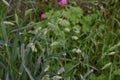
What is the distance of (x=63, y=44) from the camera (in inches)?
98.7

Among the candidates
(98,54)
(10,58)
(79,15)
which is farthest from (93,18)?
(10,58)

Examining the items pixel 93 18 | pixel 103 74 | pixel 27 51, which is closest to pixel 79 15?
Answer: pixel 93 18

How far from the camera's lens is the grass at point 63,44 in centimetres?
242

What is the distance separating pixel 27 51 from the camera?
2.42 metres

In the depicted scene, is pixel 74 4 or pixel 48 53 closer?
pixel 48 53

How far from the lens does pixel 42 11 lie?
→ 11.4 ft

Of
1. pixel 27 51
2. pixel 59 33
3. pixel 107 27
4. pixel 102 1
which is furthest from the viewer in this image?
pixel 102 1

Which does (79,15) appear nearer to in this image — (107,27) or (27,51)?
(107,27)

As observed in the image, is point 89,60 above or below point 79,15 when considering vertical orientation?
below

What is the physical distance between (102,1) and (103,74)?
75 cm

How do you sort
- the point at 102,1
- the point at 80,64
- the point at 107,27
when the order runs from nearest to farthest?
the point at 80,64 → the point at 107,27 → the point at 102,1

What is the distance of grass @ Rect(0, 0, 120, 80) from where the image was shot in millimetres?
2420

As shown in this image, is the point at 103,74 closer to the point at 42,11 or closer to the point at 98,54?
the point at 98,54

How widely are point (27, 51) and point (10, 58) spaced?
0.12 metres
